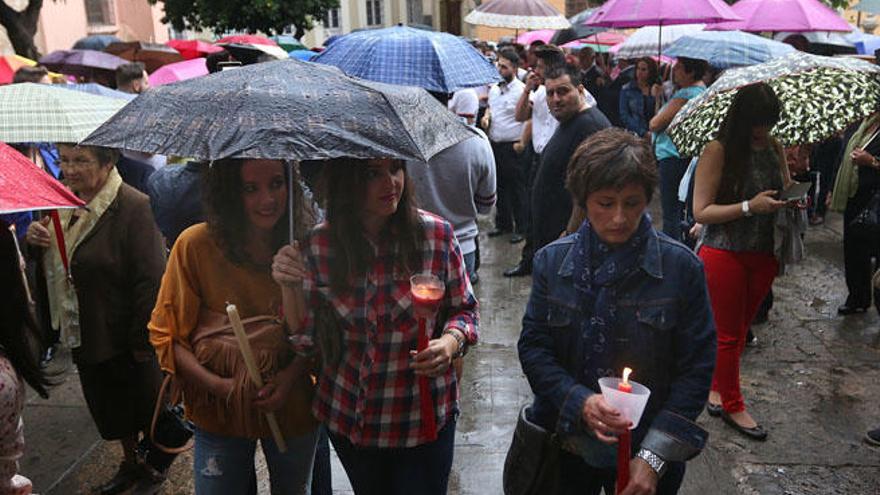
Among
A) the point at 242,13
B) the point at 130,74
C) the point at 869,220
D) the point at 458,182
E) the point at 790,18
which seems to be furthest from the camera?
the point at 242,13

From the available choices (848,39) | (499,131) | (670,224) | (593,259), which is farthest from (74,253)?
(848,39)

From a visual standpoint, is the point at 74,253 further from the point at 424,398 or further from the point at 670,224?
the point at 670,224

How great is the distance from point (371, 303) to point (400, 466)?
0.57 m

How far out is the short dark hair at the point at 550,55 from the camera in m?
5.58

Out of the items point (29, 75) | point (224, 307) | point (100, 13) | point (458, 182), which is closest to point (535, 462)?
point (224, 307)

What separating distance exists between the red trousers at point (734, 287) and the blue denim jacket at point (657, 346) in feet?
6.29

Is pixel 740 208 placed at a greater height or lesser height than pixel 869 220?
greater

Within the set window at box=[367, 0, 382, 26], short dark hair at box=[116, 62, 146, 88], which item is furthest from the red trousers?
window at box=[367, 0, 382, 26]

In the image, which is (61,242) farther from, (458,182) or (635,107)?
(635,107)

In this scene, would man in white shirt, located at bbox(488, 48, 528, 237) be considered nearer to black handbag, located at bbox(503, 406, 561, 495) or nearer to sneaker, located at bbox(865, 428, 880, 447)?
sneaker, located at bbox(865, 428, 880, 447)

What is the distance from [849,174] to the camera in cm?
592

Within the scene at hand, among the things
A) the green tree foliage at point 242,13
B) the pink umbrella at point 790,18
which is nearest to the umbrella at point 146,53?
the pink umbrella at point 790,18

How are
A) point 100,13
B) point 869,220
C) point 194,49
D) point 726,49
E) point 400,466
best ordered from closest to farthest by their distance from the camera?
point 400,466, point 869,220, point 726,49, point 194,49, point 100,13

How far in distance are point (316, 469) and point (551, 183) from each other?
3135 millimetres
